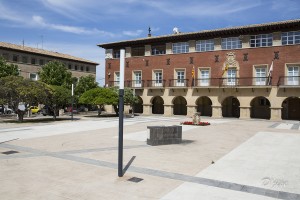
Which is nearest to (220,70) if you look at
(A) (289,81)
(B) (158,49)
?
(A) (289,81)

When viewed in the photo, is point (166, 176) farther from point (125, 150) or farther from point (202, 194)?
point (125, 150)

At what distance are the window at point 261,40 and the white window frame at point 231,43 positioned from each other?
157 cm

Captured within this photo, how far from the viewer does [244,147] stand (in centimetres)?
1411

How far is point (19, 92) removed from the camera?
26.3 metres

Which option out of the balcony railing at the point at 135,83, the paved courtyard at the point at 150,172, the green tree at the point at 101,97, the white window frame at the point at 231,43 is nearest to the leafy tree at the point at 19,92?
the green tree at the point at 101,97

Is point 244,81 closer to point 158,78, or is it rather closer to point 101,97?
point 158,78

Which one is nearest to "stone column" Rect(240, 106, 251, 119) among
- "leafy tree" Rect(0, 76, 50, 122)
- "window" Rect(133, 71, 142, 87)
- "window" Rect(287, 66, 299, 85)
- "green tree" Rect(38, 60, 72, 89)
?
"window" Rect(287, 66, 299, 85)

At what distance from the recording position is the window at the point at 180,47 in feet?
132

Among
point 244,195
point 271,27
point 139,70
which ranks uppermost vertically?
point 271,27

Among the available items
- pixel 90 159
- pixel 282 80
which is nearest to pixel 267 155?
pixel 90 159

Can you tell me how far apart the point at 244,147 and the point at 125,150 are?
600 centimetres

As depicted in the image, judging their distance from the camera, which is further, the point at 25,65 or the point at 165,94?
the point at 25,65

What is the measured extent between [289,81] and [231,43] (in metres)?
8.63

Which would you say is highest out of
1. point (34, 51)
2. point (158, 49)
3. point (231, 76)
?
point (34, 51)
